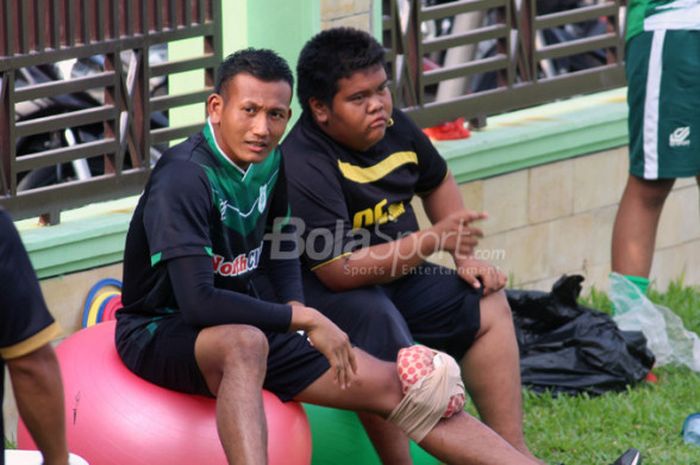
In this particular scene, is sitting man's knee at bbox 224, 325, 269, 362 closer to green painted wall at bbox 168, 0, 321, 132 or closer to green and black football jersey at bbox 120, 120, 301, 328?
green and black football jersey at bbox 120, 120, 301, 328

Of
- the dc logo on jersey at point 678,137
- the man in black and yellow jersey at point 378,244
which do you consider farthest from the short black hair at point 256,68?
the dc logo on jersey at point 678,137

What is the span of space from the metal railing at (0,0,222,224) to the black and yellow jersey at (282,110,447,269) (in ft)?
2.62

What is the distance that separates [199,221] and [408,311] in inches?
43.8

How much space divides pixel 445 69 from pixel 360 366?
245cm

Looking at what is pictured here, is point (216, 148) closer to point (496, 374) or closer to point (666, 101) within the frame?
point (496, 374)

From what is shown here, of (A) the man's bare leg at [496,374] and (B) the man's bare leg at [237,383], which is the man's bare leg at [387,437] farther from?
(B) the man's bare leg at [237,383]

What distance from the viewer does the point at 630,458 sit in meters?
4.88

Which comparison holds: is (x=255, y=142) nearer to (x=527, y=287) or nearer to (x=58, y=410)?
(x=58, y=410)

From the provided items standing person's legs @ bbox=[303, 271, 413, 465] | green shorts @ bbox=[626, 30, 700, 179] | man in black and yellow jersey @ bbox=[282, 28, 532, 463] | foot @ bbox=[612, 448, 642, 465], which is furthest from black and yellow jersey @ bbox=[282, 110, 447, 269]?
green shorts @ bbox=[626, 30, 700, 179]

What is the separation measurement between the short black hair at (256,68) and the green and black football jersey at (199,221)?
6.3 inches

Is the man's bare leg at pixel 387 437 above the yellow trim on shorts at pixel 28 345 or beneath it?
beneath

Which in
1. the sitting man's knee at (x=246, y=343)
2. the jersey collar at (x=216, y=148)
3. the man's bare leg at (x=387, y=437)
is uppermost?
the jersey collar at (x=216, y=148)

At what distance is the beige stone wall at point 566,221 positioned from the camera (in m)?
6.61

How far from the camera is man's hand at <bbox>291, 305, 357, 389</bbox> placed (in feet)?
13.9
